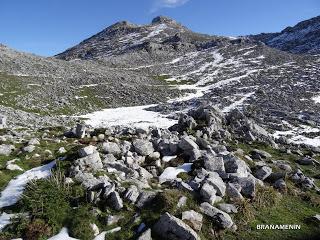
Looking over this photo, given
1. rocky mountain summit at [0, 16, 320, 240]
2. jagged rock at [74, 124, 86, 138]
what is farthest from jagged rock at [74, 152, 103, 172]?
jagged rock at [74, 124, 86, 138]

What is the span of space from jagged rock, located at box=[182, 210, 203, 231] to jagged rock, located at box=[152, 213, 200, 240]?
627 millimetres

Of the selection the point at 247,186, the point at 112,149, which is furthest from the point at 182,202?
the point at 112,149

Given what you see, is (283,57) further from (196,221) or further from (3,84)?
(196,221)

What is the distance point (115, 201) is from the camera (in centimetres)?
1847

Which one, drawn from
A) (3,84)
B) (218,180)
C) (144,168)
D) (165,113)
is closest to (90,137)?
(144,168)

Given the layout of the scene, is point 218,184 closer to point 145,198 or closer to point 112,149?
point 145,198

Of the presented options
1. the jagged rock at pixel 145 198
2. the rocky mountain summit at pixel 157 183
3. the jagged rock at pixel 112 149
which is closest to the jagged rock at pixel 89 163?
the rocky mountain summit at pixel 157 183

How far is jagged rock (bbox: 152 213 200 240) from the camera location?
1653cm

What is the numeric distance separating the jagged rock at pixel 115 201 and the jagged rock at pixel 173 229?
2049mm

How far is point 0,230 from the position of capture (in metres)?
17.1

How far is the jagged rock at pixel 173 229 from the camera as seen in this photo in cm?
1653

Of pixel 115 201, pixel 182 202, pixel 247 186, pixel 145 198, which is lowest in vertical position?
pixel 247 186

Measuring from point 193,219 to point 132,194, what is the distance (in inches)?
121

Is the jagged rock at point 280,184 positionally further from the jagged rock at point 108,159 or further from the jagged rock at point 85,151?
the jagged rock at point 85,151
